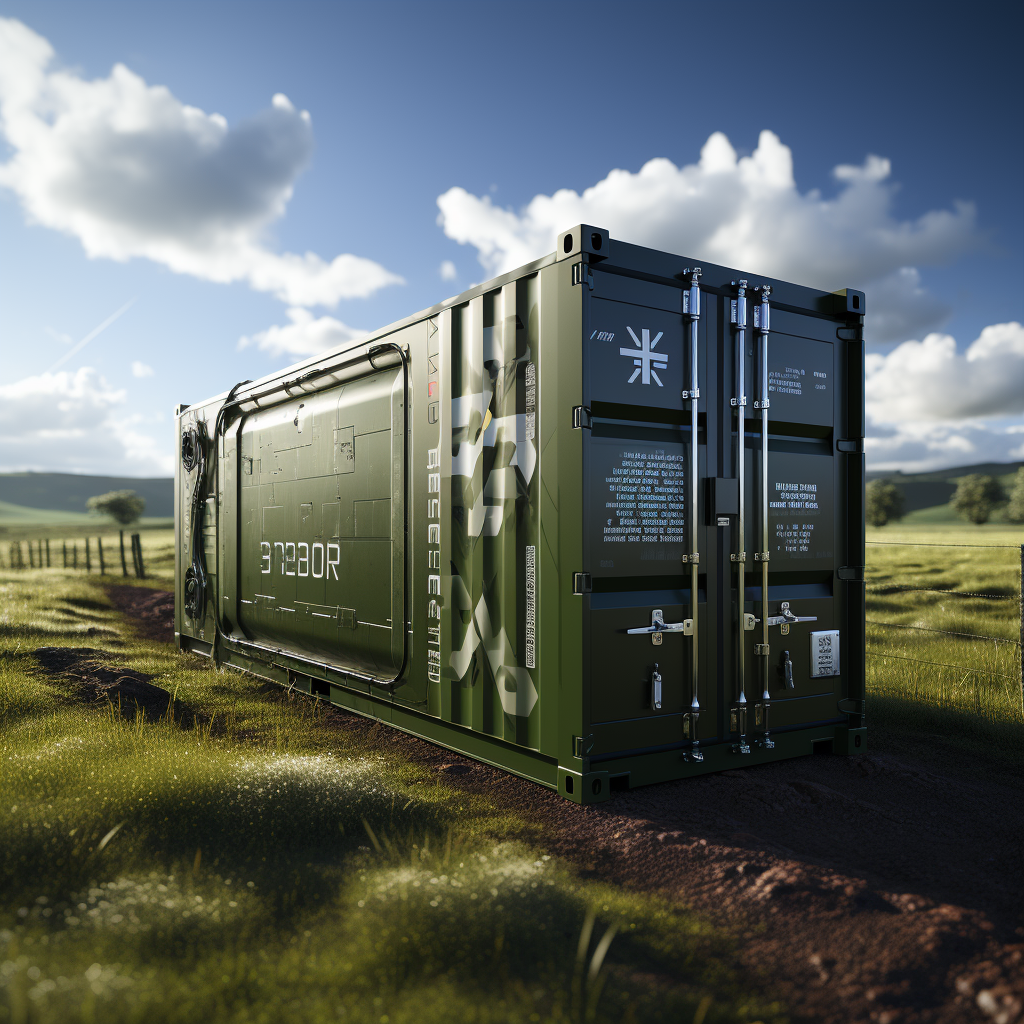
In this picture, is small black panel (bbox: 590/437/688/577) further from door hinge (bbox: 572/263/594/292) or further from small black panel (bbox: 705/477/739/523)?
door hinge (bbox: 572/263/594/292)

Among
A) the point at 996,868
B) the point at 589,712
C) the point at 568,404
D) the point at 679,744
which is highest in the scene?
the point at 568,404

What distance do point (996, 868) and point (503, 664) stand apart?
2787mm

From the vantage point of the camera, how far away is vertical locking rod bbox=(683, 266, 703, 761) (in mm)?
4480

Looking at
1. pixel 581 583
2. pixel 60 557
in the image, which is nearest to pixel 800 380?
pixel 581 583

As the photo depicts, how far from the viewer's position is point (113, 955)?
8.79 feet

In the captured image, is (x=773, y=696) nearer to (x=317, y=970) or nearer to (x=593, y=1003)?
(x=593, y=1003)

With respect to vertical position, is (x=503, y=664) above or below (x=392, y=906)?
above

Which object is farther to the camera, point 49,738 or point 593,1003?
point 49,738

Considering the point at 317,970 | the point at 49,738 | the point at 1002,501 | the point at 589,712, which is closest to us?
the point at 317,970

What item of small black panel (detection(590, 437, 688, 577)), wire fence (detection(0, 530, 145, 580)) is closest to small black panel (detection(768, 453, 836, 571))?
small black panel (detection(590, 437, 688, 577))

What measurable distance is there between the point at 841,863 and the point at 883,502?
5854 centimetres

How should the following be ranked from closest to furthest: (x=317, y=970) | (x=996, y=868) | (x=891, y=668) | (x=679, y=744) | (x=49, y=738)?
(x=317, y=970), (x=996, y=868), (x=679, y=744), (x=49, y=738), (x=891, y=668)

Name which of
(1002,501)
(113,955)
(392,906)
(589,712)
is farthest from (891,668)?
(1002,501)

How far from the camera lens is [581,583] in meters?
4.11
